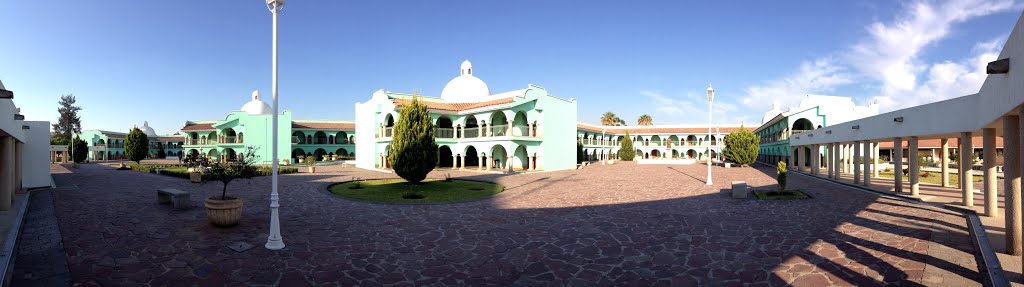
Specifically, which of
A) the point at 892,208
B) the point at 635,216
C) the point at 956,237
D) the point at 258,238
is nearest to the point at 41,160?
the point at 258,238

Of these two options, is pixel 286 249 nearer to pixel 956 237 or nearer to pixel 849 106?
pixel 956 237

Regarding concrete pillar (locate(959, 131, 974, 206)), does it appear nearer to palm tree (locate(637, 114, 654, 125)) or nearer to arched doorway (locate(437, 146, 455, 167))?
arched doorway (locate(437, 146, 455, 167))

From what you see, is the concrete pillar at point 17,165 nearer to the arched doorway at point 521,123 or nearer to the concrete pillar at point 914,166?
the arched doorway at point 521,123

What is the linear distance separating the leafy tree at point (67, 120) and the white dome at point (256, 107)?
38.6m

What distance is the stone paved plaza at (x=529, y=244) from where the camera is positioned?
6559 mm

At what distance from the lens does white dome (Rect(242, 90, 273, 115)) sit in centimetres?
5341

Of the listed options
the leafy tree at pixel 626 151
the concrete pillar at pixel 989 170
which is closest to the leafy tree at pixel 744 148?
the leafy tree at pixel 626 151

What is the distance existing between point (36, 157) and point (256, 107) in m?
36.9

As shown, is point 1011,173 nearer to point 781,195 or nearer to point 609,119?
point 781,195

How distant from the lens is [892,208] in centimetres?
1284

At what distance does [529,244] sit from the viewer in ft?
28.1

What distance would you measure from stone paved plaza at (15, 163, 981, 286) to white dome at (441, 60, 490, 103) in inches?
1051

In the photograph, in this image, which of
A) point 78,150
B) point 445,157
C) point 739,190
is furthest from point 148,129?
point 739,190

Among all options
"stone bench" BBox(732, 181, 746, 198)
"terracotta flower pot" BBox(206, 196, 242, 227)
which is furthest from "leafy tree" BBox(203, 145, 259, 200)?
"stone bench" BBox(732, 181, 746, 198)
